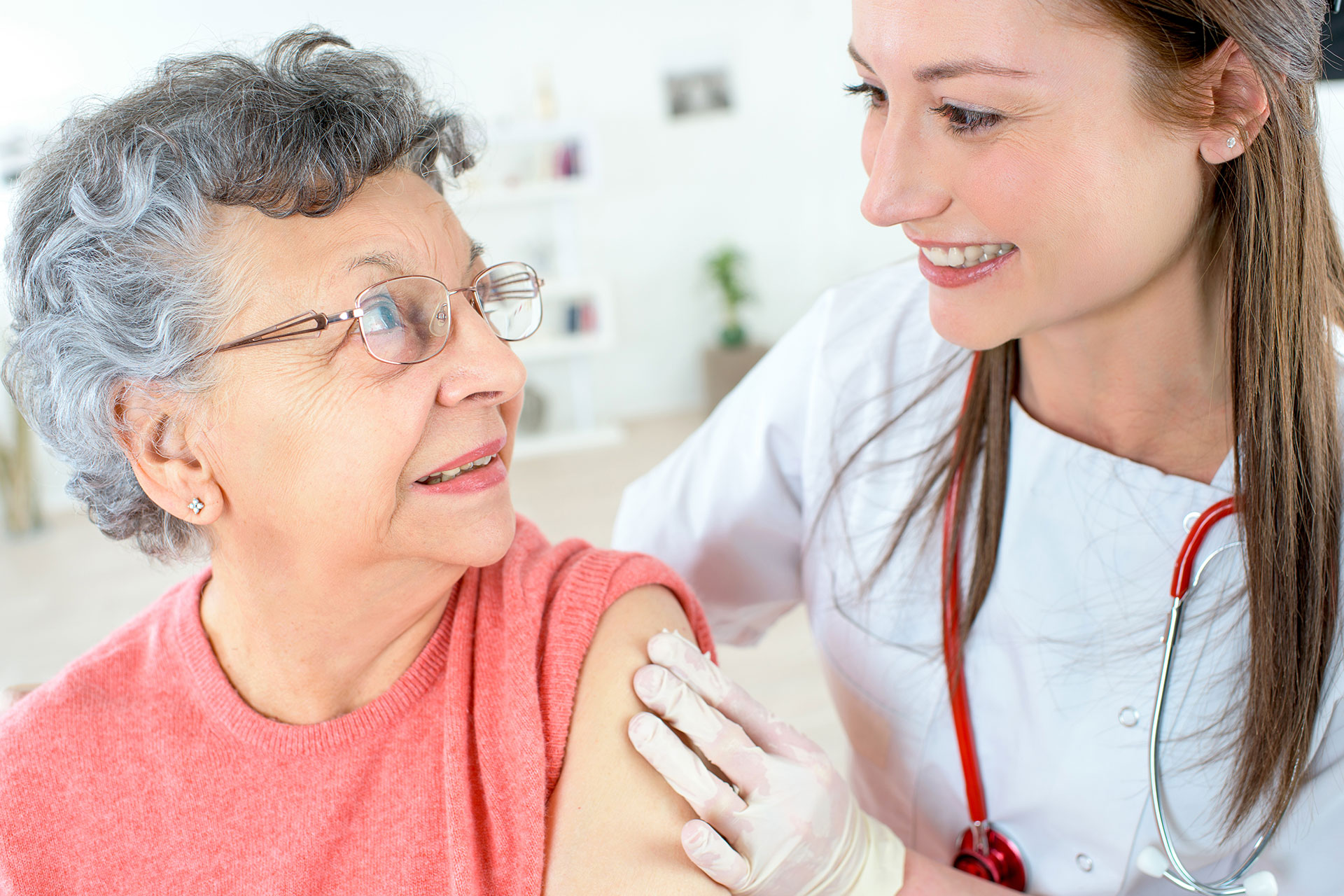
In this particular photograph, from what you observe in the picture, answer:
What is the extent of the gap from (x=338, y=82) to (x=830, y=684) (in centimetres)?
98

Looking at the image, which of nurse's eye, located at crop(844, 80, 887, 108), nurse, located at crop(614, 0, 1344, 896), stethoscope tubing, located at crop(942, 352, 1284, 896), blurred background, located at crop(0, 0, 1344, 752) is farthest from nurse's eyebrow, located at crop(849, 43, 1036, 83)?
blurred background, located at crop(0, 0, 1344, 752)

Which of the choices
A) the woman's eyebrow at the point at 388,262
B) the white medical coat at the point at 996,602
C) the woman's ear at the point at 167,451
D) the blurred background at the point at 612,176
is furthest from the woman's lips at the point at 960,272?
the blurred background at the point at 612,176

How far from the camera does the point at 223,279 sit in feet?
3.15

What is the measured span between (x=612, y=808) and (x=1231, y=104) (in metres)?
0.91

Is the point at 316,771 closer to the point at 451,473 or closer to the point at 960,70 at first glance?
the point at 451,473

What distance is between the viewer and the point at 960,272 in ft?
3.57

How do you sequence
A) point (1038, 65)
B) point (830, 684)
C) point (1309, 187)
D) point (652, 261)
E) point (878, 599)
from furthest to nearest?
point (652, 261) → point (830, 684) → point (878, 599) → point (1309, 187) → point (1038, 65)

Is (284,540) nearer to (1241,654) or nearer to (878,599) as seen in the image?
(878,599)

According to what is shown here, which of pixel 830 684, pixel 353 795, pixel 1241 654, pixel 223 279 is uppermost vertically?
pixel 223 279

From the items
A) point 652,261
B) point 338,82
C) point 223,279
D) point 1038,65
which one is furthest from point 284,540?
point 652,261

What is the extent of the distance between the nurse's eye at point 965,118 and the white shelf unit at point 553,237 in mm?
4529

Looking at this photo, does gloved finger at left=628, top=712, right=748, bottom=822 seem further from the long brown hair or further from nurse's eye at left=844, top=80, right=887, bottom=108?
nurse's eye at left=844, top=80, right=887, bottom=108

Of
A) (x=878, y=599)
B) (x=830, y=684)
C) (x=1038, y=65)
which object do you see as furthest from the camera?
(x=830, y=684)

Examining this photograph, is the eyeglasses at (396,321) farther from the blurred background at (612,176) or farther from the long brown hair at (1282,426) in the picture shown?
the blurred background at (612,176)
